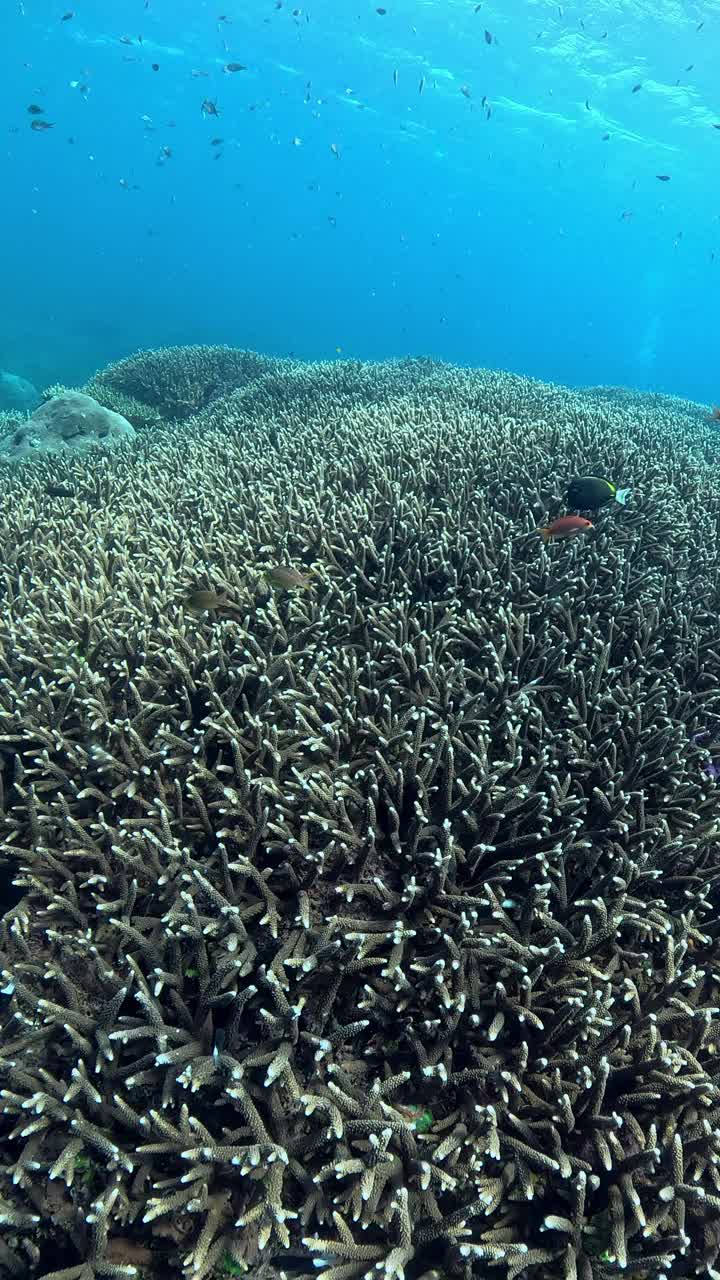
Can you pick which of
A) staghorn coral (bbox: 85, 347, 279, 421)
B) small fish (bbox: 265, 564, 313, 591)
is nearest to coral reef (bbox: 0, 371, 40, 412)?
staghorn coral (bbox: 85, 347, 279, 421)

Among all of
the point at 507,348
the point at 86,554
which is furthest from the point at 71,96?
the point at 86,554

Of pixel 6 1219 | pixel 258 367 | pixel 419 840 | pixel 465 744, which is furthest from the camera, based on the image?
pixel 258 367

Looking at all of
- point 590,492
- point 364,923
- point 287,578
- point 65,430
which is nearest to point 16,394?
point 65,430

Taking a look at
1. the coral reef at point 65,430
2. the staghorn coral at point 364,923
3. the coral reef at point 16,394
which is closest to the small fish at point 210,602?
the staghorn coral at point 364,923

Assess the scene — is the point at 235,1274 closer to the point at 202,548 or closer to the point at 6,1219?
the point at 6,1219

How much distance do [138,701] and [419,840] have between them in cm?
169

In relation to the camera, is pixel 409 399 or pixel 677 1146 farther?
pixel 409 399

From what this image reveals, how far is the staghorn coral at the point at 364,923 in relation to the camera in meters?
2.09

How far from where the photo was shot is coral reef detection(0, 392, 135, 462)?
976 cm

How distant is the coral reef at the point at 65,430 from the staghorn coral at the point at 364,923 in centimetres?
647

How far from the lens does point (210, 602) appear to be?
3.94 m

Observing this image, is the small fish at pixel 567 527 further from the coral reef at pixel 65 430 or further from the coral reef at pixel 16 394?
the coral reef at pixel 16 394

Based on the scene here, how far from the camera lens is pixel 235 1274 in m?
2.04

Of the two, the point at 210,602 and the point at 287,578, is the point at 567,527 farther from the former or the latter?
the point at 210,602
